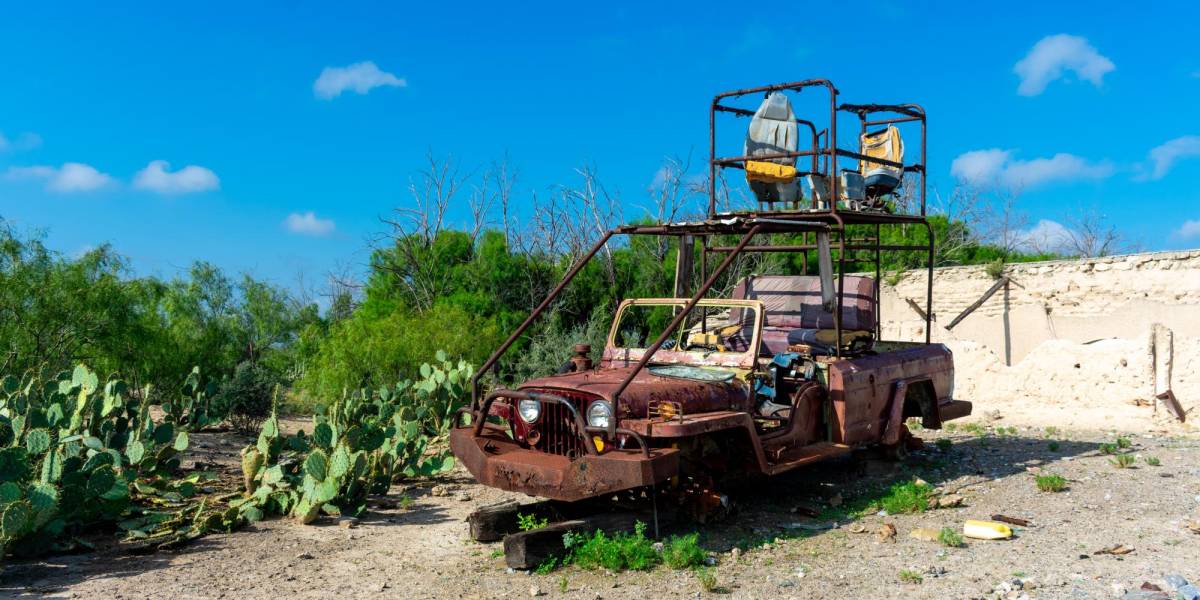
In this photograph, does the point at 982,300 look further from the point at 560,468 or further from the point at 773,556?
the point at 560,468

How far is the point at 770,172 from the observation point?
8570mm

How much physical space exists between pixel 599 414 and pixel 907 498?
2.83 metres

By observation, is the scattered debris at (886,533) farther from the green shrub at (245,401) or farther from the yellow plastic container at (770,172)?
the green shrub at (245,401)

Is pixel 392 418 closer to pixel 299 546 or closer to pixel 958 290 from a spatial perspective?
pixel 299 546

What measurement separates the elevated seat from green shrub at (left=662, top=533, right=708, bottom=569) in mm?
2875

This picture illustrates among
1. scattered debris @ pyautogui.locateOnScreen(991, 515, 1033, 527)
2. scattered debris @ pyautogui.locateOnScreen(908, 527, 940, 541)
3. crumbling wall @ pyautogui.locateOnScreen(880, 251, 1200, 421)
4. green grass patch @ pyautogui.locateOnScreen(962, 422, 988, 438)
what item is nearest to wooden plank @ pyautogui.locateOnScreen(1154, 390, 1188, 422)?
crumbling wall @ pyautogui.locateOnScreen(880, 251, 1200, 421)

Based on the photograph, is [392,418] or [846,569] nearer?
[846,569]

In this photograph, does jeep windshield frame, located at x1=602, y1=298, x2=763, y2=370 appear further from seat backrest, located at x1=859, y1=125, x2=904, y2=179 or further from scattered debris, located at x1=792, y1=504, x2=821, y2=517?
seat backrest, located at x1=859, y1=125, x2=904, y2=179

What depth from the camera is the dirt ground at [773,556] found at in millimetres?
5355

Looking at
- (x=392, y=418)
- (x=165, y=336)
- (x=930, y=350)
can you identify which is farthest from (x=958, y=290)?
(x=165, y=336)

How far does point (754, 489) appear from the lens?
8008mm

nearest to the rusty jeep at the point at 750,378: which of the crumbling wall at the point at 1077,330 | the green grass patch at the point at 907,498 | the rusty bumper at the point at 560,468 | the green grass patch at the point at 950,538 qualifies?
the rusty bumper at the point at 560,468

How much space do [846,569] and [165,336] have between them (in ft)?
41.5

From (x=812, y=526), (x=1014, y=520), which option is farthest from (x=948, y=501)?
(x=812, y=526)
